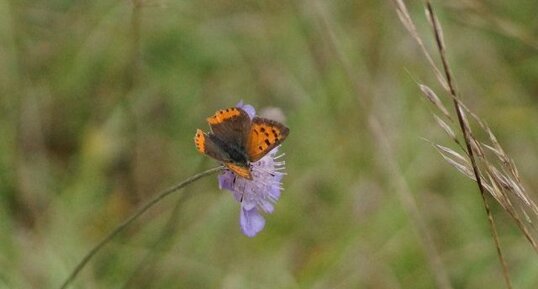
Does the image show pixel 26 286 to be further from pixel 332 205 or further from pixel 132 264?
pixel 332 205

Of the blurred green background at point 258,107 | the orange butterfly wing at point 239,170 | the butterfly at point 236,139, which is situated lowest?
the blurred green background at point 258,107

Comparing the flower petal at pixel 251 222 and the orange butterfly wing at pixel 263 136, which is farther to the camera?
the flower petal at pixel 251 222

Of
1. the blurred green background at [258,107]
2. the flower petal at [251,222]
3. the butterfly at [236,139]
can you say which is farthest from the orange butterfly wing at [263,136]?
the blurred green background at [258,107]

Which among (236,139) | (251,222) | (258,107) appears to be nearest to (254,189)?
(251,222)

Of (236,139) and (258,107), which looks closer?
(236,139)

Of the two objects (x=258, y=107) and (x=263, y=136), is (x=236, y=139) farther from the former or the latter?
(x=258, y=107)

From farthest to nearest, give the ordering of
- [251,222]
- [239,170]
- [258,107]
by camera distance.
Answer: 1. [258,107]
2. [251,222]
3. [239,170]

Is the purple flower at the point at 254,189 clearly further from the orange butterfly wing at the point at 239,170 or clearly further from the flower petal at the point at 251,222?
the orange butterfly wing at the point at 239,170

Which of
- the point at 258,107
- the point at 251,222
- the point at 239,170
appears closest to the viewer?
the point at 239,170
